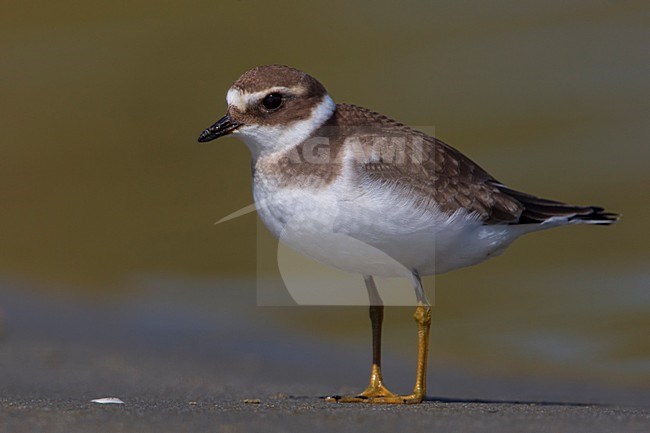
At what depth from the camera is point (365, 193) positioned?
6898mm

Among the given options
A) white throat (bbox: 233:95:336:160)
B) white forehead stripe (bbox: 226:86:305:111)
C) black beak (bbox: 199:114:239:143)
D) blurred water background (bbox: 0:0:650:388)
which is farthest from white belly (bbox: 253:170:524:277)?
blurred water background (bbox: 0:0:650:388)

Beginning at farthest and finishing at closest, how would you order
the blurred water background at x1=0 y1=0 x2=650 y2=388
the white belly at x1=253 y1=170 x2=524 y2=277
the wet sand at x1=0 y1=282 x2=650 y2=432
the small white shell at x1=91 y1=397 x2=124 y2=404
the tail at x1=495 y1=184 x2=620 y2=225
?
the blurred water background at x1=0 y1=0 x2=650 y2=388 → the tail at x1=495 y1=184 x2=620 y2=225 → the white belly at x1=253 y1=170 x2=524 y2=277 → the small white shell at x1=91 y1=397 x2=124 y2=404 → the wet sand at x1=0 y1=282 x2=650 y2=432

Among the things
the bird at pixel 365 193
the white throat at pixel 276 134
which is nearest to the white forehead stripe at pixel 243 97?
the bird at pixel 365 193

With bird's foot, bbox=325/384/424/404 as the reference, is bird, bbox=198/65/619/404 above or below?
above

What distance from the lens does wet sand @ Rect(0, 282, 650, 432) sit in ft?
19.0

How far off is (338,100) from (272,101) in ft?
21.0

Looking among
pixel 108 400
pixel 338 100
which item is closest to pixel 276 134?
pixel 108 400

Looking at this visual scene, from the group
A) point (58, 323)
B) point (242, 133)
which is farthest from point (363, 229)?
point (58, 323)

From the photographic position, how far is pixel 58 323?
9.44 m

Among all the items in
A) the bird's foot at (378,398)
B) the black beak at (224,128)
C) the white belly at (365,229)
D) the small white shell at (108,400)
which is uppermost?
the black beak at (224,128)

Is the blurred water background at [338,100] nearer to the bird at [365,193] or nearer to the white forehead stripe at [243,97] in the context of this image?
the bird at [365,193]

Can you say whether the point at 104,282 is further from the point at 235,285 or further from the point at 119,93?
the point at 119,93

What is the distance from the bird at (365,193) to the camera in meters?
6.93

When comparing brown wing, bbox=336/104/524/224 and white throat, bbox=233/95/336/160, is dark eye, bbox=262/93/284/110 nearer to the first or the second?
white throat, bbox=233/95/336/160
